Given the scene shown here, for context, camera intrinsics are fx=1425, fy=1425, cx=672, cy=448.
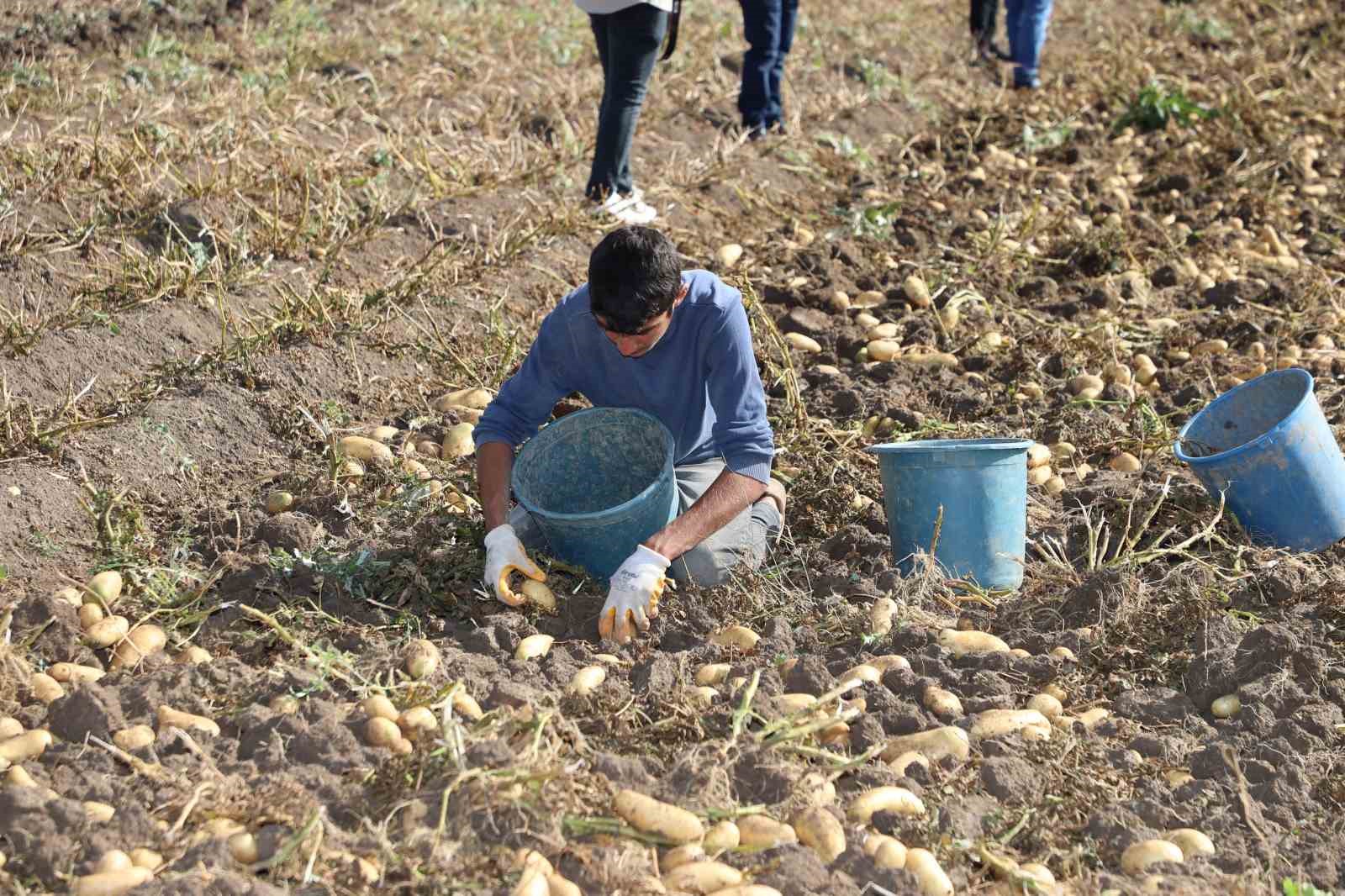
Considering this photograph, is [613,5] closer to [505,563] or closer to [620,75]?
[620,75]

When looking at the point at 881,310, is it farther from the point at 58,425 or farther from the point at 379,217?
the point at 58,425

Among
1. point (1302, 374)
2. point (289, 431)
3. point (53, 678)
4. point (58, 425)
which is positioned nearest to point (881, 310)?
point (1302, 374)

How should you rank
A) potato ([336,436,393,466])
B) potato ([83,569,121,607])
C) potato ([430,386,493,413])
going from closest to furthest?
potato ([83,569,121,607]) < potato ([336,436,393,466]) < potato ([430,386,493,413])

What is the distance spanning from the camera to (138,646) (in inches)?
108

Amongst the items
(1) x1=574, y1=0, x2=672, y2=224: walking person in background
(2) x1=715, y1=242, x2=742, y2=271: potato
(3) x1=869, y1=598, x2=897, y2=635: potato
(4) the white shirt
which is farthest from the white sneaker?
(3) x1=869, y1=598, x2=897, y2=635: potato

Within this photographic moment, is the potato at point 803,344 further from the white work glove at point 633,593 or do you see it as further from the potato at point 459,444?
the white work glove at point 633,593

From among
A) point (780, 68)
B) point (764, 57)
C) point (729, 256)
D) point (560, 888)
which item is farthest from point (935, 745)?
point (780, 68)

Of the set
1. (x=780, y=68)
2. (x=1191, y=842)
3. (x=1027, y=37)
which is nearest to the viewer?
(x=1191, y=842)

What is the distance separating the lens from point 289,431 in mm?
3600

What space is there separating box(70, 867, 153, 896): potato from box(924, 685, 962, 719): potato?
4.43ft

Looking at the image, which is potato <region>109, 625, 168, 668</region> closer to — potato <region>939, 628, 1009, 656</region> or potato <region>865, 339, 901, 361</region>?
potato <region>939, 628, 1009, 656</region>

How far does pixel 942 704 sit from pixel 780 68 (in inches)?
151

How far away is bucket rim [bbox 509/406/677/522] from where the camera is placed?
288cm

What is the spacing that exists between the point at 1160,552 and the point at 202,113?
3.61 meters
